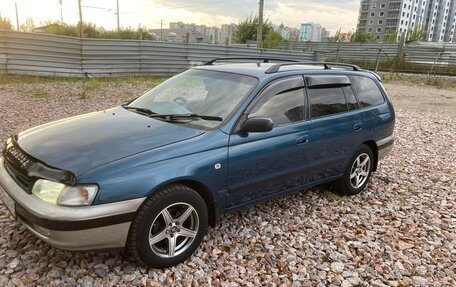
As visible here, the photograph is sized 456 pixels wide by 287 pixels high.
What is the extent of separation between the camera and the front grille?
2.66m

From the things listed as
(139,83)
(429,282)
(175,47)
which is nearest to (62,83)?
(139,83)

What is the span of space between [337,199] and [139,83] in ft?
35.4

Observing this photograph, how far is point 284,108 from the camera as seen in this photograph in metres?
3.68

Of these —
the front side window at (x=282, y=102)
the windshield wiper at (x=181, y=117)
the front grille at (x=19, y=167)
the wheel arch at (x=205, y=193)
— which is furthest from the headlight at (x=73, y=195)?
the front side window at (x=282, y=102)

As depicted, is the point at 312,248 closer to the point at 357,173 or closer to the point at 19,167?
the point at 357,173

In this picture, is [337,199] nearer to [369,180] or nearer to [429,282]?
[369,180]

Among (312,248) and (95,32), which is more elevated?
(95,32)

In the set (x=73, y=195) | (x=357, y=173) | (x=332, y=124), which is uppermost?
(x=332, y=124)

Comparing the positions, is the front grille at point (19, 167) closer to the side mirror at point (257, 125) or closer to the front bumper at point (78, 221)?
the front bumper at point (78, 221)

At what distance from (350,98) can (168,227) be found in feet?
9.03

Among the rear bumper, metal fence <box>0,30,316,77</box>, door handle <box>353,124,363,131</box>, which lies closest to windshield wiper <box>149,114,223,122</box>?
door handle <box>353,124,363,131</box>

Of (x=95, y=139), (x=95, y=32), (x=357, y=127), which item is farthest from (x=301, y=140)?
(x=95, y=32)

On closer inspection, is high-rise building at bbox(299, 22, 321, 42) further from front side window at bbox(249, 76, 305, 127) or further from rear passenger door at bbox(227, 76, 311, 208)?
rear passenger door at bbox(227, 76, 311, 208)

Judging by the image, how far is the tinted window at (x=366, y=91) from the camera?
180 inches
